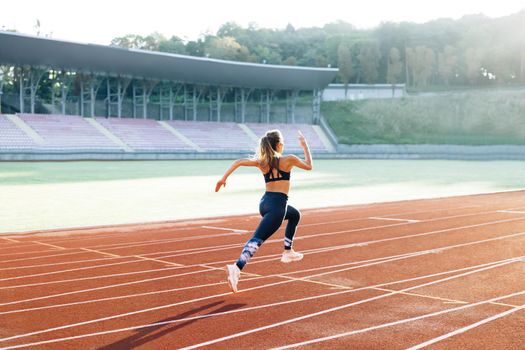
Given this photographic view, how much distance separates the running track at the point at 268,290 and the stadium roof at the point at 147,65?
41.6 metres

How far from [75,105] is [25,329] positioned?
6202 centimetres

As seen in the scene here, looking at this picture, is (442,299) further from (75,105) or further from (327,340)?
(75,105)

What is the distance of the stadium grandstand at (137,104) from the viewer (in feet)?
163

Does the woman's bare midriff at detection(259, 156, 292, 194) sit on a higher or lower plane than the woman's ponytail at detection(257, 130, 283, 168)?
lower

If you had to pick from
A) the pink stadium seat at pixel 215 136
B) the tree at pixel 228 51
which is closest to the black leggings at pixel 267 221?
the pink stadium seat at pixel 215 136

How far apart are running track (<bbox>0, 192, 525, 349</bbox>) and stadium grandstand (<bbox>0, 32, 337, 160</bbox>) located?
35168 millimetres

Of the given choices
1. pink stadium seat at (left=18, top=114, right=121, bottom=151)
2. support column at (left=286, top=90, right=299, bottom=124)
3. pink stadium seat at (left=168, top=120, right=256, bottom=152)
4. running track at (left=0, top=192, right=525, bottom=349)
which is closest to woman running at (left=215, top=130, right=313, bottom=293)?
running track at (left=0, top=192, right=525, bottom=349)

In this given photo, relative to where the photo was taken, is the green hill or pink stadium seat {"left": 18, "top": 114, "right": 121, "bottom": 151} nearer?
pink stadium seat {"left": 18, "top": 114, "right": 121, "bottom": 151}

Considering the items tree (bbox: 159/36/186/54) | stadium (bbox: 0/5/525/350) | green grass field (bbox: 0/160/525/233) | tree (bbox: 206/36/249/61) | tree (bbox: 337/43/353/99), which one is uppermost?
tree (bbox: 159/36/186/54)

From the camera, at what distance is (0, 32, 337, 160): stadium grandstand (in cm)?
4978

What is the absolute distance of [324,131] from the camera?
7350 cm

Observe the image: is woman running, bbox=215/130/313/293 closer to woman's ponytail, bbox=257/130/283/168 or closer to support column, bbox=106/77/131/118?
woman's ponytail, bbox=257/130/283/168

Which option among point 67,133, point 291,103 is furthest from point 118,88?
point 291,103

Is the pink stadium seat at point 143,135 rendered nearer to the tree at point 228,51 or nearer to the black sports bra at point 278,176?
the tree at point 228,51
